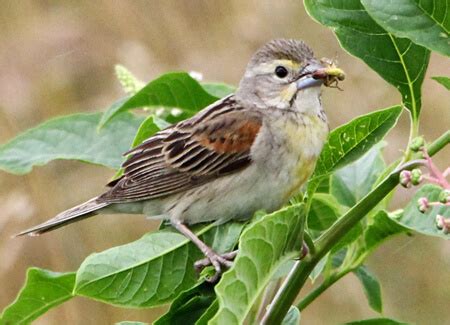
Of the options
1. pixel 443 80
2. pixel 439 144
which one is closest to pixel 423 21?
pixel 443 80

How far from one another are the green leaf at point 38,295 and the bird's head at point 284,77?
3.36 ft

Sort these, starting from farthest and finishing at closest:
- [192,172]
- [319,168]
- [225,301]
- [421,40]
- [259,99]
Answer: [259,99] < [192,172] < [319,168] < [421,40] < [225,301]

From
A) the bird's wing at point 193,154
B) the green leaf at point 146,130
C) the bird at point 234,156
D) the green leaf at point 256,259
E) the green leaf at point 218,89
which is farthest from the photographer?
the green leaf at point 218,89

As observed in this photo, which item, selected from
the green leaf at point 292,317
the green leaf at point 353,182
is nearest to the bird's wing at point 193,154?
the green leaf at point 353,182

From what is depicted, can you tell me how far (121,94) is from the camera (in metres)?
7.68

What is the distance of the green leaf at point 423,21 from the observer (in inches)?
77.2

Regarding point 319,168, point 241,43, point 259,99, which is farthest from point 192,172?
point 241,43

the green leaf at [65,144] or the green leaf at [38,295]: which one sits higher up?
the green leaf at [65,144]

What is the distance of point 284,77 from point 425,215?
1.00 meters

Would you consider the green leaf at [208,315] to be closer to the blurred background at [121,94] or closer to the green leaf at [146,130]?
the green leaf at [146,130]

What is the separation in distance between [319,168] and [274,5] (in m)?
5.57

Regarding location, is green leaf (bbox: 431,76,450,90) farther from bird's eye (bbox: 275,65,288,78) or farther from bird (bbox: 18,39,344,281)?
bird's eye (bbox: 275,65,288,78)

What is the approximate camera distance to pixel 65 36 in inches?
318

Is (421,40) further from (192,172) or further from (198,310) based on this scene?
(192,172)
